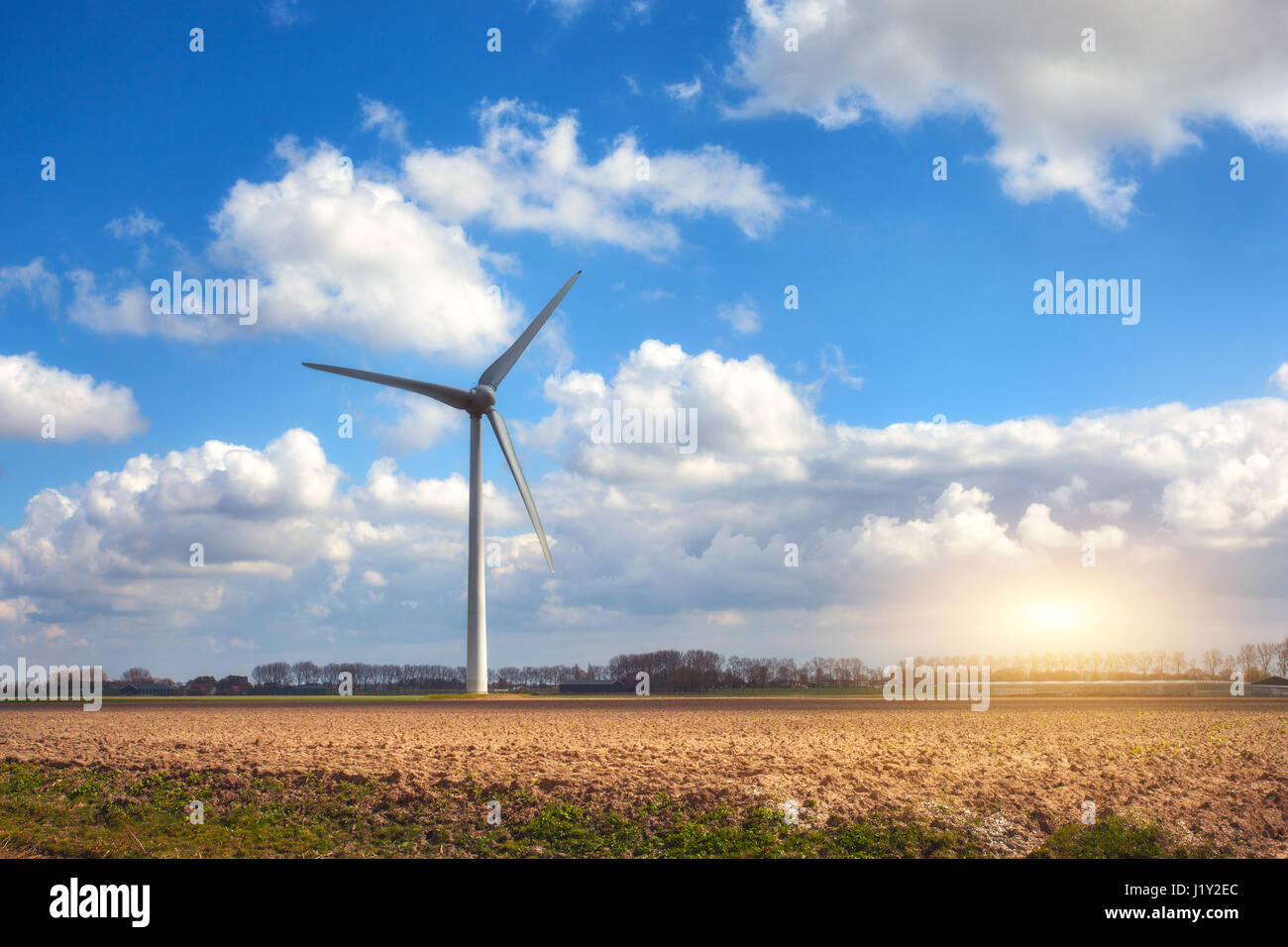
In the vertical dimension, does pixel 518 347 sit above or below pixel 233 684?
above

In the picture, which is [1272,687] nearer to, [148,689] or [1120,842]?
[1120,842]

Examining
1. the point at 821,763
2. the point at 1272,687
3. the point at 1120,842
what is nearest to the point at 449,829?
the point at 821,763

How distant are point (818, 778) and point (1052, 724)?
96.5ft

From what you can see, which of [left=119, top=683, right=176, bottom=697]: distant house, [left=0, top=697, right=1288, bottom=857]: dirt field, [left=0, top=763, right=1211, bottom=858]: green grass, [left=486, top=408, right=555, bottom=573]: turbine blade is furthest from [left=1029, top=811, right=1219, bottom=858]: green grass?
[left=119, top=683, right=176, bottom=697]: distant house

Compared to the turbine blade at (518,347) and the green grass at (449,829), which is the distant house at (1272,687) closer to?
the turbine blade at (518,347)

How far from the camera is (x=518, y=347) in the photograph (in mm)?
92438

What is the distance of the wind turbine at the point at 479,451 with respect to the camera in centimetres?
8712

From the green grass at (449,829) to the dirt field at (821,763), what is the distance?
0.73m

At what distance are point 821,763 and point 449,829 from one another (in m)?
13.0

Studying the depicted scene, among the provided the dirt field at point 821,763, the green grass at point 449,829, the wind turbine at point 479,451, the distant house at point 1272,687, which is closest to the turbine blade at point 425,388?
the wind turbine at point 479,451

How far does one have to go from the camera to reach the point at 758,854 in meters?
22.0
